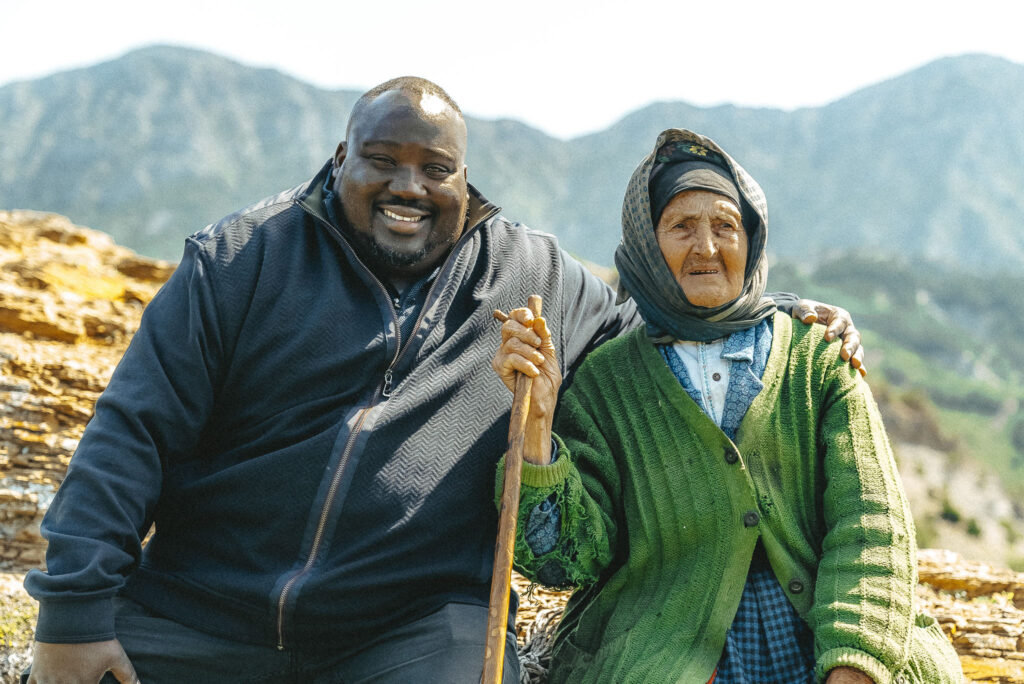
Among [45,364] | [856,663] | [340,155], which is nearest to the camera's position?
[856,663]

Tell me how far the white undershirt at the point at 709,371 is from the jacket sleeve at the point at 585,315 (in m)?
0.41

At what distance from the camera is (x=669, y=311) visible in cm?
280

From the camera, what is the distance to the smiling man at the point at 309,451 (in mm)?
2504

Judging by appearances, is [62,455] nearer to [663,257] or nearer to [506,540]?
[506,540]

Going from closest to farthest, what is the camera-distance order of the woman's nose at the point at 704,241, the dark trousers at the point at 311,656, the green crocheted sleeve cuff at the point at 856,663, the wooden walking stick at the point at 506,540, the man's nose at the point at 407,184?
1. the green crocheted sleeve cuff at the point at 856,663
2. the wooden walking stick at the point at 506,540
3. the dark trousers at the point at 311,656
4. the woman's nose at the point at 704,241
5. the man's nose at the point at 407,184

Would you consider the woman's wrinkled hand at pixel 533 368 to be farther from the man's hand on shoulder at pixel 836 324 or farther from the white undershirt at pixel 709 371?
the man's hand on shoulder at pixel 836 324

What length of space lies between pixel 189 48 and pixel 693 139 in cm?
15520

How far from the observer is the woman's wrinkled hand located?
2.50 metres

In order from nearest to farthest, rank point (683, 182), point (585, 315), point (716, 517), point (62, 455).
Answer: point (716, 517) < point (683, 182) < point (585, 315) < point (62, 455)

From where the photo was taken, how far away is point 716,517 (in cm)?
260

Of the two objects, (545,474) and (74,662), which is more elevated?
(545,474)

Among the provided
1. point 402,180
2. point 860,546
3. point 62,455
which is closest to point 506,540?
point 860,546

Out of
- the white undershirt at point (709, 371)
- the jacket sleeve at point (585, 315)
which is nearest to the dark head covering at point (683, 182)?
the white undershirt at point (709, 371)

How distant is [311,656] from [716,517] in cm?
131
